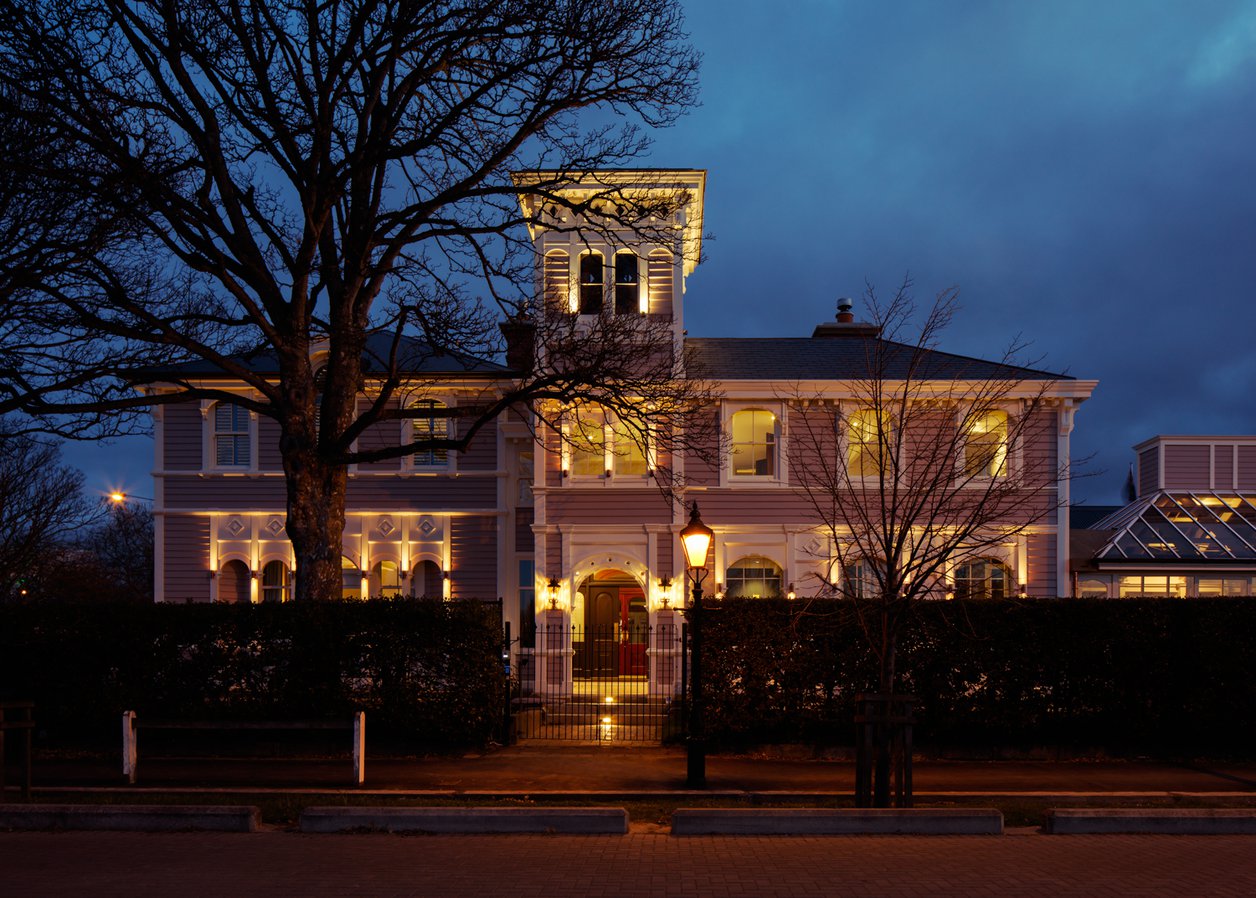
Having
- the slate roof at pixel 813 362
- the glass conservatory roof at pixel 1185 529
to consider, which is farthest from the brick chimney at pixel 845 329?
the glass conservatory roof at pixel 1185 529

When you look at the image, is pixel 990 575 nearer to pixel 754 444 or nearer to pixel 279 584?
pixel 754 444

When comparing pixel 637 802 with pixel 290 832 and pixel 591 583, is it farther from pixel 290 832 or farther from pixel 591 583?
pixel 591 583

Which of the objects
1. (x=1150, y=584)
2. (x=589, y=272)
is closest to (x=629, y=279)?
(x=589, y=272)

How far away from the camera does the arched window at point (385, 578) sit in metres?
25.7

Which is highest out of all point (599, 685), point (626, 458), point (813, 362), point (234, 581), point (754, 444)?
point (813, 362)

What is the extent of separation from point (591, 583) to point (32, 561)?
17.3m

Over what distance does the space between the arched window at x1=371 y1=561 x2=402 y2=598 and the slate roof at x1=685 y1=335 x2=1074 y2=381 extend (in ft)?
30.6

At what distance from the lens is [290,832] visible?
9.59m

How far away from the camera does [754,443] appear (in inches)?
945

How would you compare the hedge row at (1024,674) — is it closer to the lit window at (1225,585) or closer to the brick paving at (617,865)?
the brick paving at (617,865)

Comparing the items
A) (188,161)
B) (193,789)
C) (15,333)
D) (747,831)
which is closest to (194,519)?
(15,333)

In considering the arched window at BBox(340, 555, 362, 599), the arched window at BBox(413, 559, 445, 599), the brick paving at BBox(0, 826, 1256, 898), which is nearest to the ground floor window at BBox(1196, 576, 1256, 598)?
the brick paving at BBox(0, 826, 1256, 898)

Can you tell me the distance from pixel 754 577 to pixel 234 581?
13.2 metres

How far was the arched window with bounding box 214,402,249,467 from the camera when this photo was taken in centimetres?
2550
